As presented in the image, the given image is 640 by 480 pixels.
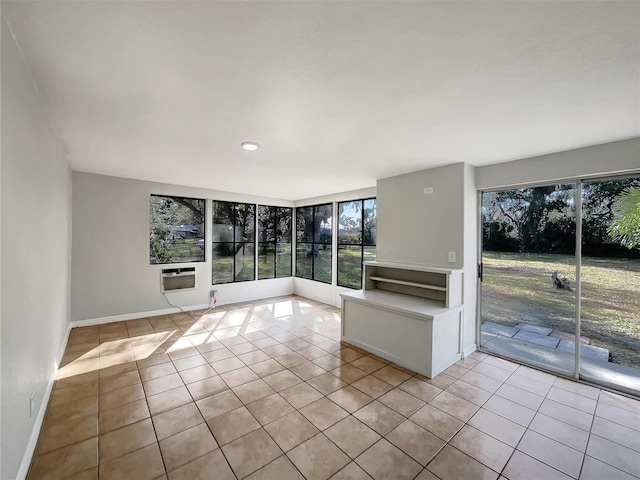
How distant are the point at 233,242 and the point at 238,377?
350 centimetres

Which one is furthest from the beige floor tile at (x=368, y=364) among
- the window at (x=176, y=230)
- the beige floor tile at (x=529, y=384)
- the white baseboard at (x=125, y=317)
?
the window at (x=176, y=230)

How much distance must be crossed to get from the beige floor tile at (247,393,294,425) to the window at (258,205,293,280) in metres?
4.00

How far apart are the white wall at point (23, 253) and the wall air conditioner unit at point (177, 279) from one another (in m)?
2.46

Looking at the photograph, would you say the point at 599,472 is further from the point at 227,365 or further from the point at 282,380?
the point at 227,365

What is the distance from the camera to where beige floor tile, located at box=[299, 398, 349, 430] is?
218cm

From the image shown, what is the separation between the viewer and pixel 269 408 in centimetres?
235

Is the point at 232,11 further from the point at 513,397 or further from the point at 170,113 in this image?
the point at 513,397

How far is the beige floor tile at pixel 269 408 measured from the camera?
224cm

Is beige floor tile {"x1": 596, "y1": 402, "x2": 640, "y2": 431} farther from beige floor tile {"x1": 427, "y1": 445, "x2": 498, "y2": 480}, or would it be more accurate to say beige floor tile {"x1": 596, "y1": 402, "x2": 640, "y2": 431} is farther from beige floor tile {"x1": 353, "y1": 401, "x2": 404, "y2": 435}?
beige floor tile {"x1": 353, "y1": 401, "x2": 404, "y2": 435}

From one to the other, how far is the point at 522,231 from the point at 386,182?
183cm

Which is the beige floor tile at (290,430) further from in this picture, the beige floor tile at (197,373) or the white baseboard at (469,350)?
the white baseboard at (469,350)

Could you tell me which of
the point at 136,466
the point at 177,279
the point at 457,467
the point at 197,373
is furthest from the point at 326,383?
the point at 177,279

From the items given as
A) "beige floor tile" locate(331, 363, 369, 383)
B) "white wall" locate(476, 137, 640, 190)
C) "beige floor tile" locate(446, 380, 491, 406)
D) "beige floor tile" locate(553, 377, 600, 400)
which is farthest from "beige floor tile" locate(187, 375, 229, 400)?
"white wall" locate(476, 137, 640, 190)

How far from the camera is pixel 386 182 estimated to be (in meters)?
4.14
